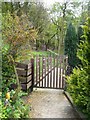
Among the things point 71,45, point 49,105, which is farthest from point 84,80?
point 71,45

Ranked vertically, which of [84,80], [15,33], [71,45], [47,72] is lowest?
[47,72]

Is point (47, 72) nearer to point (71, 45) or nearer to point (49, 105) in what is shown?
point (71, 45)

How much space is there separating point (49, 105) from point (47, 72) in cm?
80

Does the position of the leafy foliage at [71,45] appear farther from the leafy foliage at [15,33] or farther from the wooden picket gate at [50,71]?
the leafy foliage at [15,33]

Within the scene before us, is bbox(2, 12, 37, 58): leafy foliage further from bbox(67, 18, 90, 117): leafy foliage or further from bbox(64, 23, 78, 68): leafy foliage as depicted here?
bbox(64, 23, 78, 68): leafy foliage

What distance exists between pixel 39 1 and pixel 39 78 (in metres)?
1.18

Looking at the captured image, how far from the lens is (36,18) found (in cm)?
261

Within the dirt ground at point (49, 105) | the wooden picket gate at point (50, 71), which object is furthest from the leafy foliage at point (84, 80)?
the wooden picket gate at point (50, 71)

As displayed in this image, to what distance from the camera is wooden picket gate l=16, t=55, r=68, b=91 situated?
296 cm

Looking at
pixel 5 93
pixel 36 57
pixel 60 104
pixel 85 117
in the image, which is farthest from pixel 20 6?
pixel 85 117

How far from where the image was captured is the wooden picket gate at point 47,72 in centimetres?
296

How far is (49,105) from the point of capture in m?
2.38

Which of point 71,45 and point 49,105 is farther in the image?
point 71,45

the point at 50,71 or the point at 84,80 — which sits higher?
the point at 84,80
